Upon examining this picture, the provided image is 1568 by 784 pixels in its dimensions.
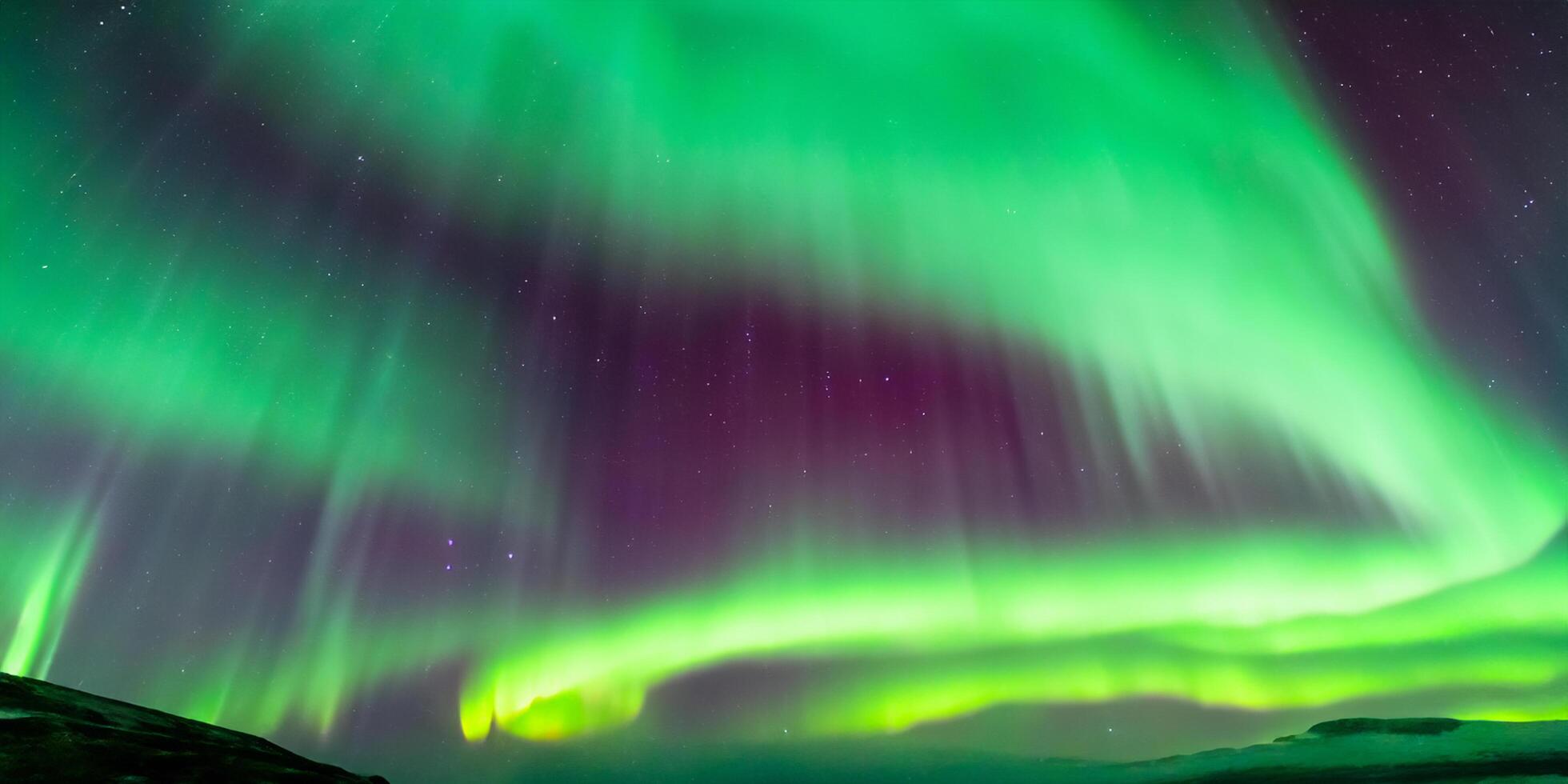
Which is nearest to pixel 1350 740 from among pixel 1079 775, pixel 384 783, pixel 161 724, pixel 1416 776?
pixel 1416 776

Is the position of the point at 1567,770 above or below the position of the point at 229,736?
below

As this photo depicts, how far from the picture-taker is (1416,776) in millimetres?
89812

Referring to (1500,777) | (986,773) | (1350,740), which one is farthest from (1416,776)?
(986,773)

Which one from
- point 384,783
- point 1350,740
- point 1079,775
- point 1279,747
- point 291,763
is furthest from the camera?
→ point 1079,775

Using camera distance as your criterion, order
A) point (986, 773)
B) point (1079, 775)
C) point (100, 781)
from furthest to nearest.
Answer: point (1079, 775) < point (986, 773) < point (100, 781)

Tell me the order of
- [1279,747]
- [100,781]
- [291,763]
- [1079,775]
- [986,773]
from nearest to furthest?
[100,781] → [291,763] → [1279,747] → [986,773] → [1079,775]

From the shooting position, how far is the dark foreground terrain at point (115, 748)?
1069 inches

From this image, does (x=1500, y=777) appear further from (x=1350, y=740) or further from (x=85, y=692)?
(x=85, y=692)

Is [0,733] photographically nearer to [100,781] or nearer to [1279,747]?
[100,781]

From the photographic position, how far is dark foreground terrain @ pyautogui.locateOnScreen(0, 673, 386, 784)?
27.2m

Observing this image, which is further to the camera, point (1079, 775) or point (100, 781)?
point (1079, 775)

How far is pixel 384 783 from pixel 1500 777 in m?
97.4

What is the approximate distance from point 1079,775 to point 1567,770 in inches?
2799

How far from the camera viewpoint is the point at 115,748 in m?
30.3
